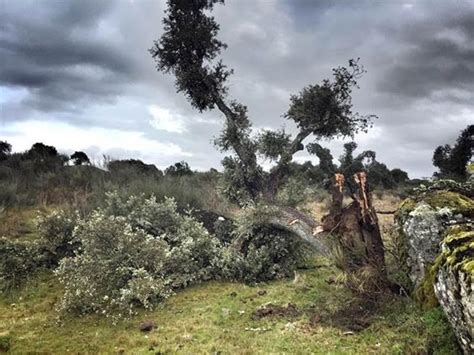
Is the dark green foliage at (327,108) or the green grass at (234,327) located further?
the dark green foliage at (327,108)

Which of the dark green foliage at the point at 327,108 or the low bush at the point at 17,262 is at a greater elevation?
the dark green foliage at the point at 327,108

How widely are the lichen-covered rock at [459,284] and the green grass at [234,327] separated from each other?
0.68 meters

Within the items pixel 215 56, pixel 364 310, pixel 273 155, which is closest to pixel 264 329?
pixel 364 310

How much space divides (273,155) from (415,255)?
7.03 metres

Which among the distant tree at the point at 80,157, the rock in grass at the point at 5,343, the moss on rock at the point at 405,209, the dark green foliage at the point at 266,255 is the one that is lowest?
the rock in grass at the point at 5,343

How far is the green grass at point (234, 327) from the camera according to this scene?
642 centimetres

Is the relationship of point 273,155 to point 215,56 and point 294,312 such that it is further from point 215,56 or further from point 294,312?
point 294,312

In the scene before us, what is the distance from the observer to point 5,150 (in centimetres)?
3141

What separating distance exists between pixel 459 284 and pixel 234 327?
3.92 meters

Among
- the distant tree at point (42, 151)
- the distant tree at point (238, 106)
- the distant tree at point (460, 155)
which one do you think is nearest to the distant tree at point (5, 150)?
the distant tree at point (42, 151)

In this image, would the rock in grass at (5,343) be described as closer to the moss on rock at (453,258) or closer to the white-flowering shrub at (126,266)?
the white-flowering shrub at (126,266)

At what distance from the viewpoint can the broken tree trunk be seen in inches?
305

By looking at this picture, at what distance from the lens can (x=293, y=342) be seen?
677cm

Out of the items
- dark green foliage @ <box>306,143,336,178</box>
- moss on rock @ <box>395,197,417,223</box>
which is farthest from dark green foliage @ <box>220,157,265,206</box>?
dark green foliage @ <box>306,143,336,178</box>
